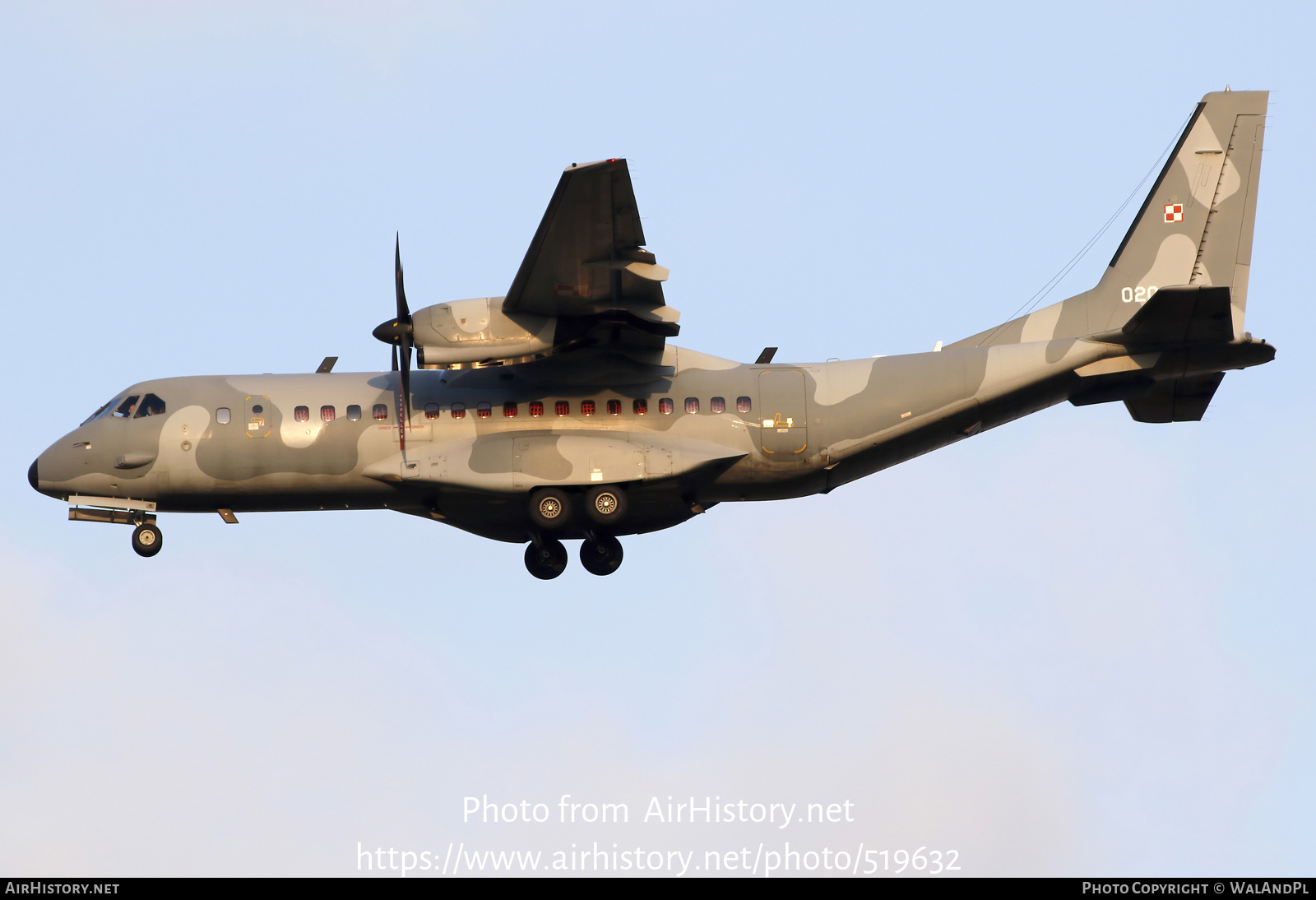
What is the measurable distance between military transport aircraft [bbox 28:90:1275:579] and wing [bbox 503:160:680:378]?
0.20 ft

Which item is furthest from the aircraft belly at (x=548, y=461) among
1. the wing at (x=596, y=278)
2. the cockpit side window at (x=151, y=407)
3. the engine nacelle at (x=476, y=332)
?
the cockpit side window at (x=151, y=407)

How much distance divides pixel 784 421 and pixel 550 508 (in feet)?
13.0

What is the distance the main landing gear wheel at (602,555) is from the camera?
2917cm

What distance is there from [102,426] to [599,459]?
835 cm

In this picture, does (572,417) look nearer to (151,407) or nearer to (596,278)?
(596,278)

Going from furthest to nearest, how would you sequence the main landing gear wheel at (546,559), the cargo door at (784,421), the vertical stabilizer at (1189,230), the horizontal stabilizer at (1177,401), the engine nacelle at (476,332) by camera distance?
the vertical stabilizer at (1189,230) < the main landing gear wheel at (546,559) < the horizontal stabilizer at (1177,401) < the cargo door at (784,421) < the engine nacelle at (476,332)

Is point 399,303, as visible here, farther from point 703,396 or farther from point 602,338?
point 703,396

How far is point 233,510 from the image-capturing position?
2869 cm

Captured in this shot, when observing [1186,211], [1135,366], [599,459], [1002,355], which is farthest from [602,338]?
[1186,211]

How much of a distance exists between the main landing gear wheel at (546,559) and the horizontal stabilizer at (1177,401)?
31.7 feet

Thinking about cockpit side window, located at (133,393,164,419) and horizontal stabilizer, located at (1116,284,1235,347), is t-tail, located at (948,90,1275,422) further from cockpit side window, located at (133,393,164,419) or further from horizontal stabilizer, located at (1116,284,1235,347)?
cockpit side window, located at (133,393,164,419)

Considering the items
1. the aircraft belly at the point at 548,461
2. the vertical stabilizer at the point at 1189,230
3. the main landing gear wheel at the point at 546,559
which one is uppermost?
the vertical stabilizer at the point at 1189,230

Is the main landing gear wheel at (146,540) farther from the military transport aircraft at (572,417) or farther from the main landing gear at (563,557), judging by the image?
the main landing gear at (563,557)
